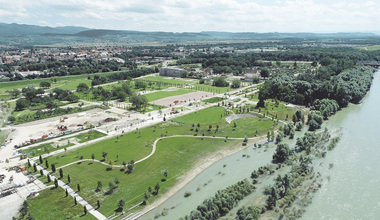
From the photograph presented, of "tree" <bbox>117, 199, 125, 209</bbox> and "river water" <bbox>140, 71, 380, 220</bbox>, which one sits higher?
"tree" <bbox>117, 199, 125, 209</bbox>

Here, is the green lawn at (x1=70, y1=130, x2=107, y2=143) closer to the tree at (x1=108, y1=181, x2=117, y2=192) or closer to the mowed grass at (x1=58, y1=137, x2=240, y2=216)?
the mowed grass at (x1=58, y1=137, x2=240, y2=216)

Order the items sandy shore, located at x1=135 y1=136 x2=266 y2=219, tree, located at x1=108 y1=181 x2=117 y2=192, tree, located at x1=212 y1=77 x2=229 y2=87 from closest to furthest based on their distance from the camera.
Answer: sandy shore, located at x1=135 y1=136 x2=266 y2=219
tree, located at x1=108 y1=181 x2=117 y2=192
tree, located at x1=212 y1=77 x2=229 y2=87

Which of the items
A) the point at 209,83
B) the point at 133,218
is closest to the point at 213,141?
the point at 133,218

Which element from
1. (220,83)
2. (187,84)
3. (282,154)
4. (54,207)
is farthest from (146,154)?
(187,84)

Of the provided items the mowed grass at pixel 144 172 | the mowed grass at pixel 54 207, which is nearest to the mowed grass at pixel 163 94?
the mowed grass at pixel 144 172

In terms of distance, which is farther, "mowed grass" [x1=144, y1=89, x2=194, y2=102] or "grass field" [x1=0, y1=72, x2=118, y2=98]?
"grass field" [x1=0, y1=72, x2=118, y2=98]

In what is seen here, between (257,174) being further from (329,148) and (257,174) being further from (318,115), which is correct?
(318,115)

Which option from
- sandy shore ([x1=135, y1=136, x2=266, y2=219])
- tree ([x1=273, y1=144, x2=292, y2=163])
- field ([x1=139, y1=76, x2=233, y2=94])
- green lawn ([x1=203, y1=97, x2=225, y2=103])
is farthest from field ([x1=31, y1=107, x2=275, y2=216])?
field ([x1=139, y1=76, x2=233, y2=94])

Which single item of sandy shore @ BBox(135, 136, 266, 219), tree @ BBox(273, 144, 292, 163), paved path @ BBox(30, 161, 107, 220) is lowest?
sandy shore @ BBox(135, 136, 266, 219)
